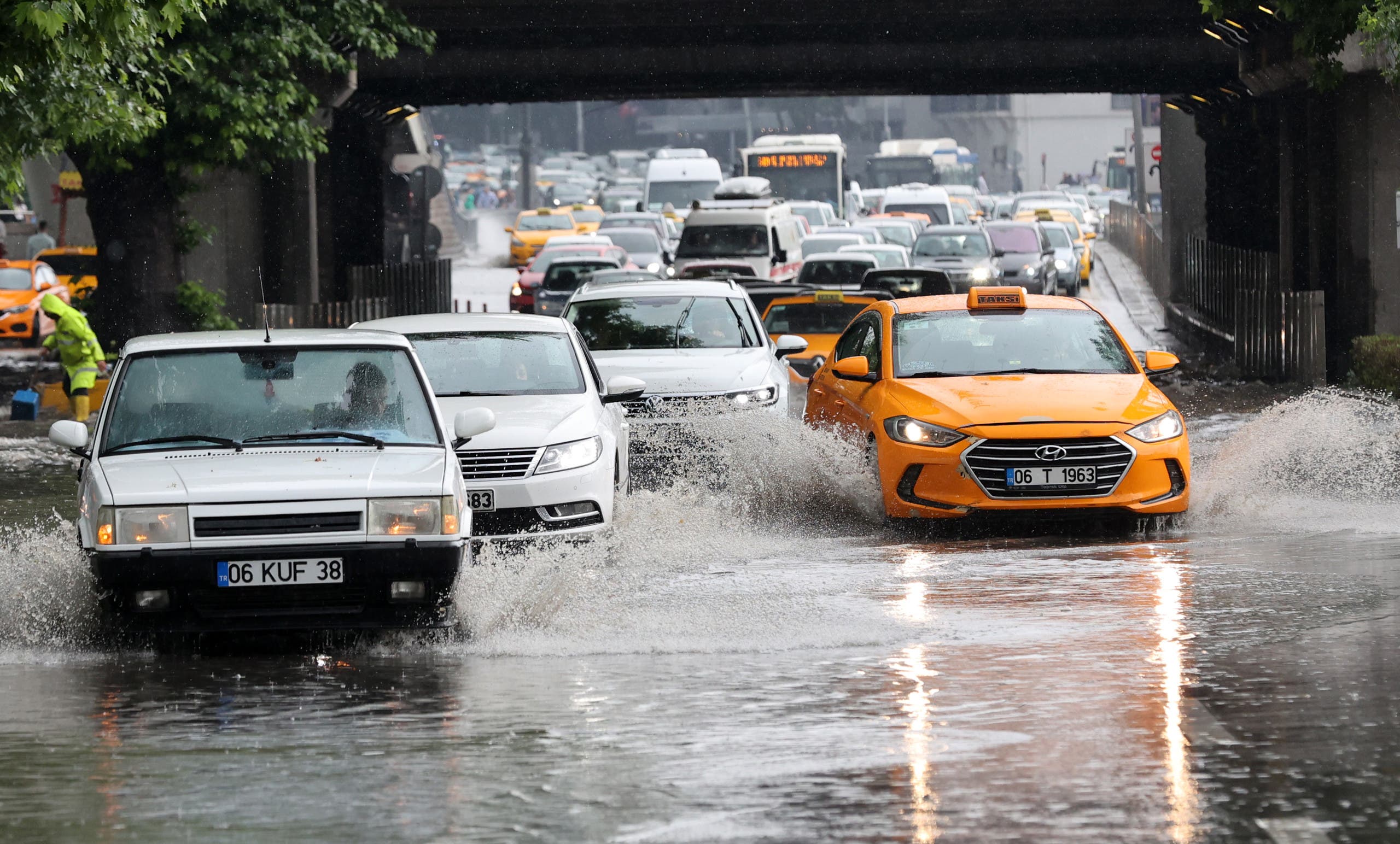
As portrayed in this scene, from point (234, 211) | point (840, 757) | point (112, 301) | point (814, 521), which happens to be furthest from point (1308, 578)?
point (234, 211)

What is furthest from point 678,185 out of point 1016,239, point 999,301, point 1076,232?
point 999,301

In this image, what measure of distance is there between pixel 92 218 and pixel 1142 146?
5100 centimetres

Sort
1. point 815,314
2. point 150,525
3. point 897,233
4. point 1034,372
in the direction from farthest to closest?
point 897,233
point 815,314
point 1034,372
point 150,525

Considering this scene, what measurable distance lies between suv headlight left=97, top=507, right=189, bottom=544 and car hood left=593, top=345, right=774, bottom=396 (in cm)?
680

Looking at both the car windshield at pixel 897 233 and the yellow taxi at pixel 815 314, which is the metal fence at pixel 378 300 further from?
the car windshield at pixel 897 233

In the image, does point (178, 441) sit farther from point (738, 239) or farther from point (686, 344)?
point (738, 239)

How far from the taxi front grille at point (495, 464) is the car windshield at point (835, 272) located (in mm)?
22378

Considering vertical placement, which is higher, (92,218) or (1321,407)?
(92,218)

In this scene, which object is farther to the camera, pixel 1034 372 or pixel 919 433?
pixel 1034 372

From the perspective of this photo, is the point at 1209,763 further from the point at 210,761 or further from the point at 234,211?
the point at 234,211

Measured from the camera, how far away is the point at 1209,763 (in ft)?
22.1

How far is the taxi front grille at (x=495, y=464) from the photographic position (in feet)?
37.3

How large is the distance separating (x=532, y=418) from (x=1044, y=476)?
2.88 metres

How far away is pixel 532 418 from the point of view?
1189 cm
